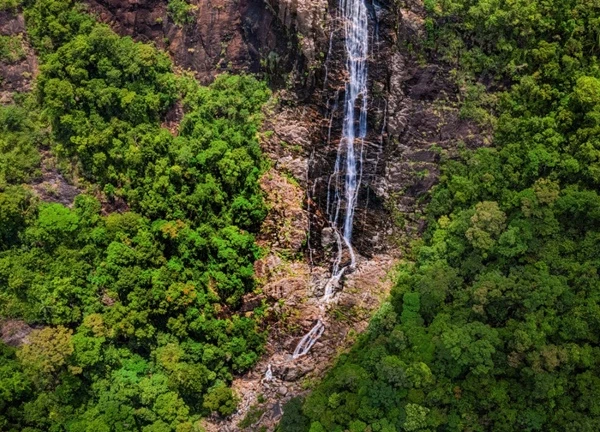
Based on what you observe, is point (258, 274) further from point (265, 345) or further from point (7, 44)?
point (7, 44)

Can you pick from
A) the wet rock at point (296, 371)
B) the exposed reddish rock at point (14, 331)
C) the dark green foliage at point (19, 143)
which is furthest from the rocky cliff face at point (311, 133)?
the exposed reddish rock at point (14, 331)

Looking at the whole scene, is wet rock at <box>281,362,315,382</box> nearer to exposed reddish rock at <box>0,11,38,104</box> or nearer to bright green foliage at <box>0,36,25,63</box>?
exposed reddish rock at <box>0,11,38,104</box>

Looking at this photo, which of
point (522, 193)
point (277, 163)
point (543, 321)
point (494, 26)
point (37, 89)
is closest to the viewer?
point (543, 321)

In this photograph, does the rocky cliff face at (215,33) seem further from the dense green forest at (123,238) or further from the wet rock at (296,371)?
the wet rock at (296,371)

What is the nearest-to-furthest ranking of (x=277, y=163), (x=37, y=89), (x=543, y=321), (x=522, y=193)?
(x=543, y=321), (x=522, y=193), (x=37, y=89), (x=277, y=163)

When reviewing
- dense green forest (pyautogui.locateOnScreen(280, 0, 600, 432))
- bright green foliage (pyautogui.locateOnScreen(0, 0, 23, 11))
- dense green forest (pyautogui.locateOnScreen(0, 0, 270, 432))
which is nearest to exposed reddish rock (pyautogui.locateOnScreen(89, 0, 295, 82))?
dense green forest (pyautogui.locateOnScreen(0, 0, 270, 432))

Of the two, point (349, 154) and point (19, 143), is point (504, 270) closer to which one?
point (349, 154)

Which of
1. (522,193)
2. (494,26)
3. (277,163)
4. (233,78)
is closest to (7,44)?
(233,78)
